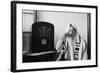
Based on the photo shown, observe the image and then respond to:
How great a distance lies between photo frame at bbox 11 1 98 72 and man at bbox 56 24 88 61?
2 centimetres

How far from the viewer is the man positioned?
4.03ft

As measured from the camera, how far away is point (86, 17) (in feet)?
4.27

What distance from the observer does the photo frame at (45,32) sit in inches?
44.5

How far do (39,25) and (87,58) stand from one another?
387mm

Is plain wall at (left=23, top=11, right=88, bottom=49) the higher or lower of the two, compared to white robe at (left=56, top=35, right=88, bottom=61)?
higher

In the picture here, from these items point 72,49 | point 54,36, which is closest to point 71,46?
point 72,49

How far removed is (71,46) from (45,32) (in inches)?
7.6

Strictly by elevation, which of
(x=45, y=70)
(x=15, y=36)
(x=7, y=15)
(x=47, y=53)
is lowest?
(x=45, y=70)

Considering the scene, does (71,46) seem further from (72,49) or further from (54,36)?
(54,36)

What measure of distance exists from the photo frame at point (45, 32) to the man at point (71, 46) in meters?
0.02

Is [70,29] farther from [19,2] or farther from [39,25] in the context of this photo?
[19,2]

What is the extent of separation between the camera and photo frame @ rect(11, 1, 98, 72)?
1.13 meters

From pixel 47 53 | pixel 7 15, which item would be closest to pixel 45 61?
pixel 47 53

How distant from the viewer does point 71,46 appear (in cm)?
125
